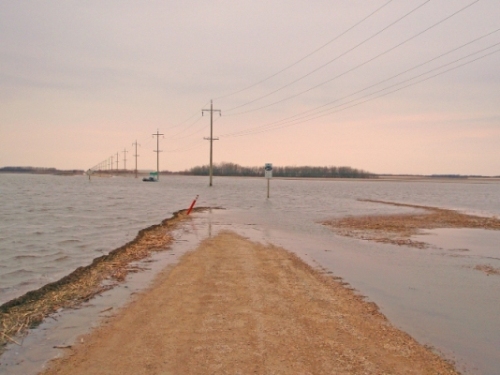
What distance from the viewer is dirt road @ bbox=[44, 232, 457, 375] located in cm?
512

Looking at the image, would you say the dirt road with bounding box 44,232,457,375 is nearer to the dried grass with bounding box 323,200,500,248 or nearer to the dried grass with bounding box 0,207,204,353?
the dried grass with bounding box 0,207,204,353

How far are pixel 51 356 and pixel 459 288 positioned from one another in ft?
27.0

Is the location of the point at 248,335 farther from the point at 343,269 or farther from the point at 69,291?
the point at 343,269

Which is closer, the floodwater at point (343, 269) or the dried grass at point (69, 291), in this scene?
the floodwater at point (343, 269)

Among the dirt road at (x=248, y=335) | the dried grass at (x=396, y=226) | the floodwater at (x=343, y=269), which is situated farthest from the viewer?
the dried grass at (x=396, y=226)

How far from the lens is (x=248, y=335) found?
600cm

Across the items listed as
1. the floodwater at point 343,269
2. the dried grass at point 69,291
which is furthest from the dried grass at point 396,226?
the dried grass at point 69,291

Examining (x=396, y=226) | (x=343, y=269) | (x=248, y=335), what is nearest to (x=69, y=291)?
(x=248, y=335)

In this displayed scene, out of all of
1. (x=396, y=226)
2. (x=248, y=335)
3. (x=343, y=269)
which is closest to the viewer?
(x=248, y=335)

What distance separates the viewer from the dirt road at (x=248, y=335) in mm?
5121

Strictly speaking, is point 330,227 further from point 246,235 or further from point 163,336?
point 163,336

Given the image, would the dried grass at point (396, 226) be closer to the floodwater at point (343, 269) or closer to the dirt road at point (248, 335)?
the floodwater at point (343, 269)

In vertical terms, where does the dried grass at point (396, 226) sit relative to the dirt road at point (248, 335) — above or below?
below

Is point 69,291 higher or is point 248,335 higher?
point 248,335
